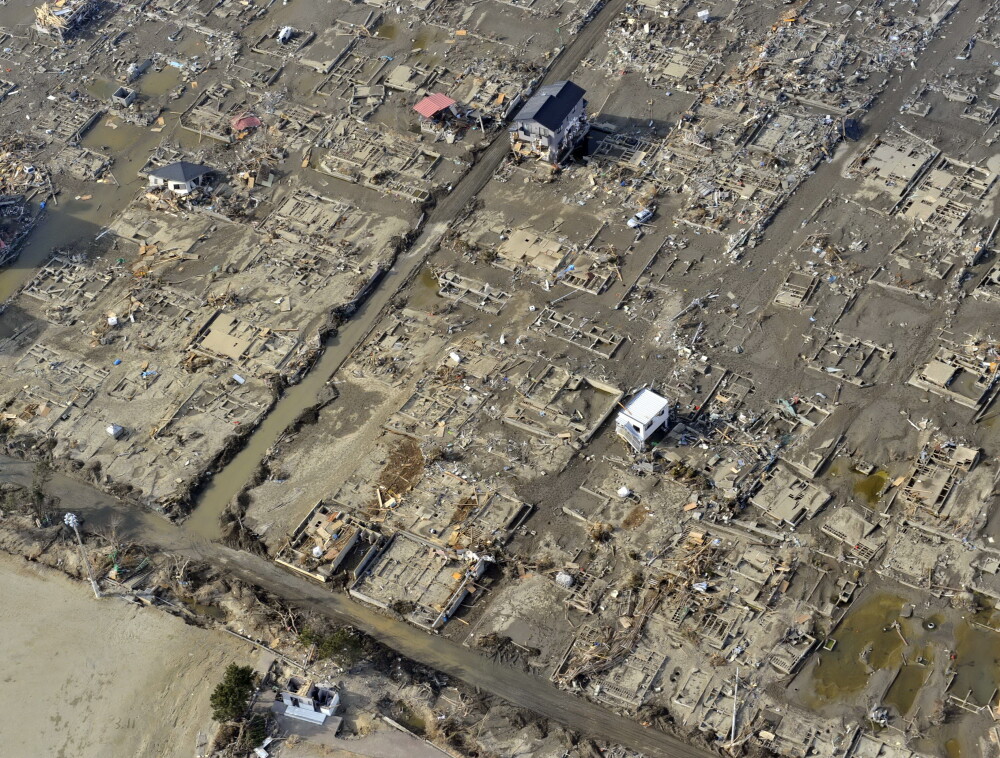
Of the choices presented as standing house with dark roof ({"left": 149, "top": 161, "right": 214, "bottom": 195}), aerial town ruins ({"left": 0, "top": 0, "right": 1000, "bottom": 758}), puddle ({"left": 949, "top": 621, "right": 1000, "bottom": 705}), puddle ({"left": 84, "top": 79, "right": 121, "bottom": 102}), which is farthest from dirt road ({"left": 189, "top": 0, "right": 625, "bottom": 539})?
puddle ({"left": 949, "top": 621, "right": 1000, "bottom": 705})

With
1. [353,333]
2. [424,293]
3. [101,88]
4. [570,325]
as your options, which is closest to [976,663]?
[570,325]

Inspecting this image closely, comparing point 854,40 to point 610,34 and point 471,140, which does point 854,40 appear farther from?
point 471,140

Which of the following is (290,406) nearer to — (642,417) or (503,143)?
(642,417)

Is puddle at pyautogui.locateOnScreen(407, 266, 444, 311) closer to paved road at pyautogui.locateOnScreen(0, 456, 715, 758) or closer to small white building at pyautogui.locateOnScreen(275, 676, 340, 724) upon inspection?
paved road at pyautogui.locateOnScreen(0, 456, 715, 758)

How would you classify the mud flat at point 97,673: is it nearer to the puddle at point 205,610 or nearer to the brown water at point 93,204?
the puddle at point 205,610

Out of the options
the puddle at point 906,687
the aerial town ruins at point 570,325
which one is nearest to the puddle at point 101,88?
the aerial town ruins at point 570,325
